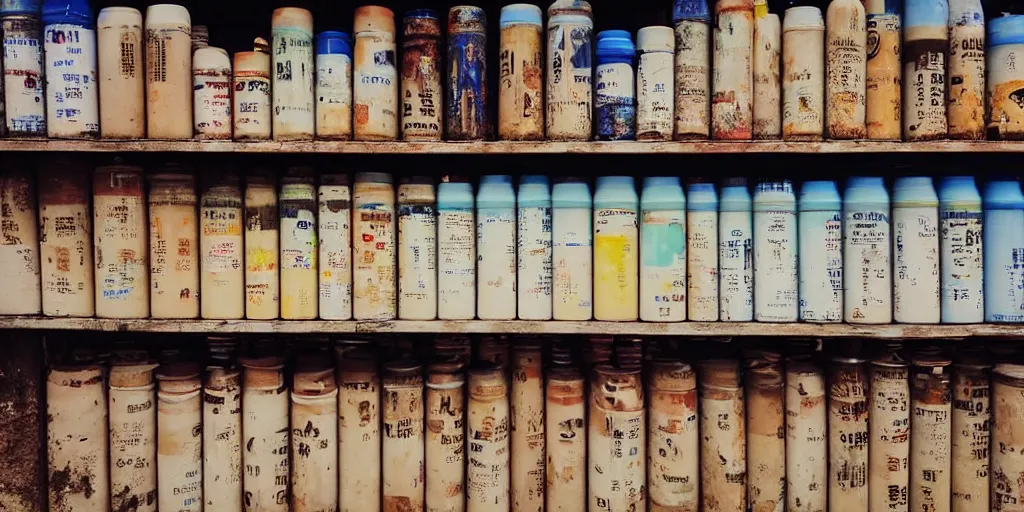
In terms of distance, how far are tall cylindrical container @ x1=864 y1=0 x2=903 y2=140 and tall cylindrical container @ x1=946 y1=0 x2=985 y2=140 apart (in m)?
0.13

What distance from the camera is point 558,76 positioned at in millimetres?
1646

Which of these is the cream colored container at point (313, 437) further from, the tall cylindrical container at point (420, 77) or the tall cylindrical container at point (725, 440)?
the tall cylindrical container at point (725, 440)

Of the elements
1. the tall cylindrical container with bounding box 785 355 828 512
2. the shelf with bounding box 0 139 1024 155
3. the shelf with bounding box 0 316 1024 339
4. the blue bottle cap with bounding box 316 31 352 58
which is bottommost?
the tall cylindrical container with bounding box 785 355 828 512

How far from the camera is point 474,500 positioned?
172 cm

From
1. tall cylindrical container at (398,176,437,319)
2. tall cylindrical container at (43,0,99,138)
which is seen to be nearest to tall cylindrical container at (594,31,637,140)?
tall cylindrical container at (398,176,437,319)

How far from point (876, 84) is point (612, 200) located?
2.38 ft

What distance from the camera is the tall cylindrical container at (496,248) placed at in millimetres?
1657

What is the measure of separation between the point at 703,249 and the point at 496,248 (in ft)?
1.72

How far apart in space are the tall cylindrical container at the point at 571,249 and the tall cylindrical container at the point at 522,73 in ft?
0.56

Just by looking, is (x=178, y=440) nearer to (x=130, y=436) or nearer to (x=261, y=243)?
(x=130, y=436)

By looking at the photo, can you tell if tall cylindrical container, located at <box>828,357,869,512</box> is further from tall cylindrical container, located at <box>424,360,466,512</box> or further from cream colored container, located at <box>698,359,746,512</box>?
tall cylindrical container, located at <box>424,360,466,512</box>

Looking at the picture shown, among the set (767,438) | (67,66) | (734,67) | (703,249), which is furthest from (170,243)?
(767,438)

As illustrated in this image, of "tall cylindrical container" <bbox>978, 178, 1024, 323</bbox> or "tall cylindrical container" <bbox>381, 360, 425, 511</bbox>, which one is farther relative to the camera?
"tall cylindrical container" <bbox>381, 360, 425, 511</bbox>

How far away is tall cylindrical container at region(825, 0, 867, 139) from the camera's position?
5.26ft
